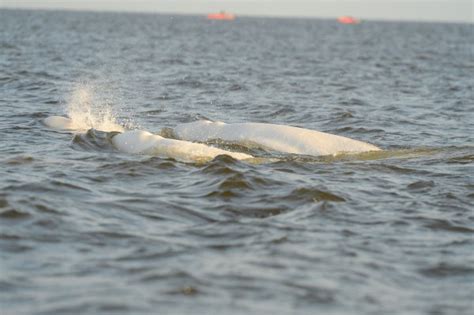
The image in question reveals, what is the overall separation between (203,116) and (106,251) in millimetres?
12522

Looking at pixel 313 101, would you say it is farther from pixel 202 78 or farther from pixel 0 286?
pixel 0 286

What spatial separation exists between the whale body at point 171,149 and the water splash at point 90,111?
2.26 meters

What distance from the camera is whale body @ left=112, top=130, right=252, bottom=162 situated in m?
14.7

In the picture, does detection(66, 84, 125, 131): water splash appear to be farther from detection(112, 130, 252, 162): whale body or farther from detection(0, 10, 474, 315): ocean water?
detection(112, 130, 252, 162): whale body

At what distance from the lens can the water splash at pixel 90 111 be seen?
18.2 meters

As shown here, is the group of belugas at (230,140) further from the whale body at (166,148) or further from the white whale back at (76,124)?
the white whale back at (76,124)

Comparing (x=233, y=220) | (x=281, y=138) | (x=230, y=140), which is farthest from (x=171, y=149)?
(x=233, y=220)

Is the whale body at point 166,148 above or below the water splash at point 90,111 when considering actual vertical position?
above

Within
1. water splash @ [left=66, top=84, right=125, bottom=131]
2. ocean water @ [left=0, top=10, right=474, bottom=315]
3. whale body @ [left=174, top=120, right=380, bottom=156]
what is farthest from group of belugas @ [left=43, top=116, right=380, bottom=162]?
water splash @ [left=66, top=84, right=125, bottom=131]

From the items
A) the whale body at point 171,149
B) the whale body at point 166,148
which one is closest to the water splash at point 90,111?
the whale body at point 166,148

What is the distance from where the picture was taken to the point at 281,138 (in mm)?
16141

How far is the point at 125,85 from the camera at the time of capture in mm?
28594

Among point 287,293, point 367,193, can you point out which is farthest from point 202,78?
point 287,293

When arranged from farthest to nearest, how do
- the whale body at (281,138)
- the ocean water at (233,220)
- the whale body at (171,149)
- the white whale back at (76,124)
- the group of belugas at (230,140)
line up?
the white whale back at (76,124) → the whale body at (281,138) → the group of belugas at (230,140) → the whale body at (171,149) → the ocean water at (233,220)
